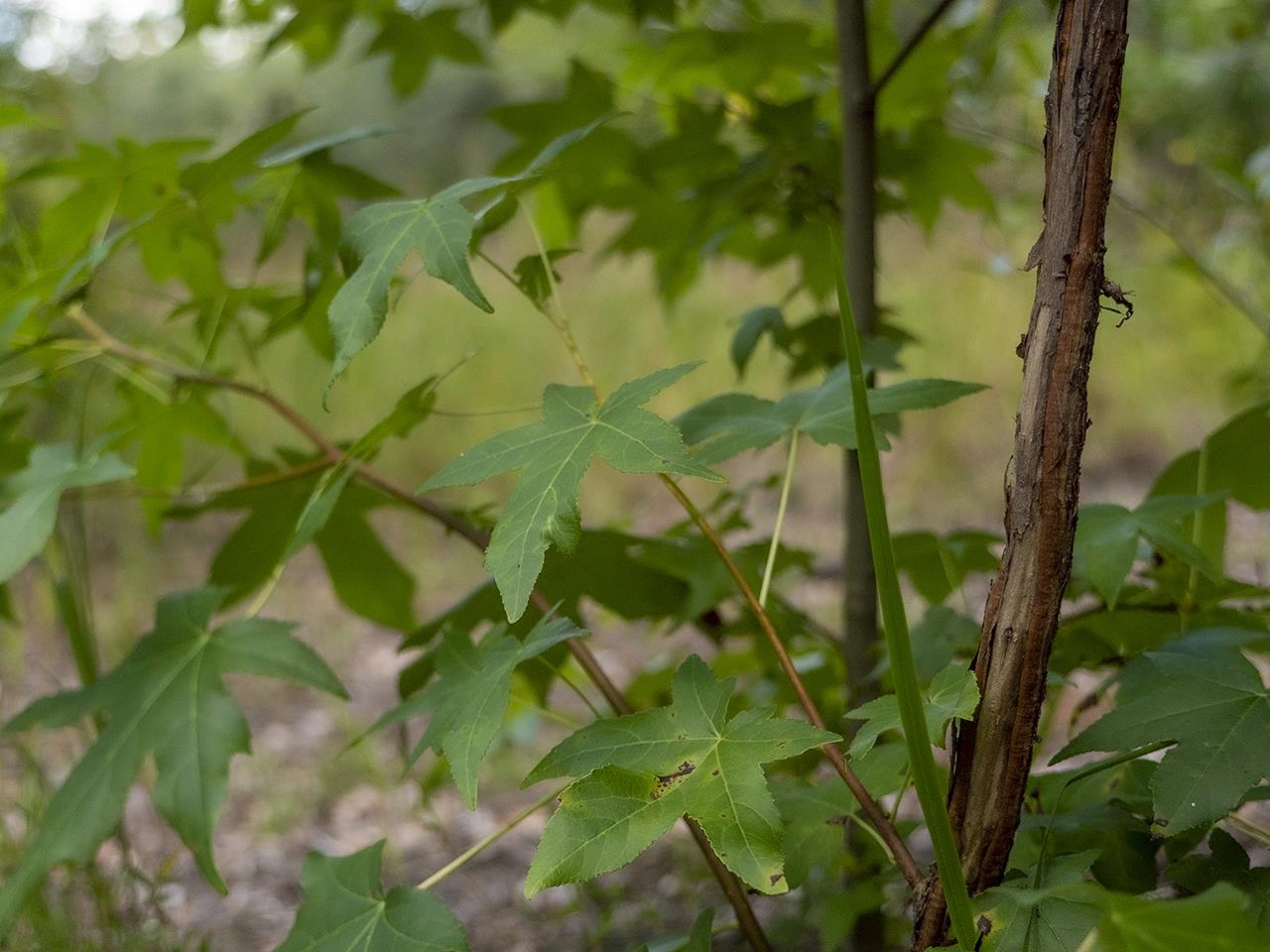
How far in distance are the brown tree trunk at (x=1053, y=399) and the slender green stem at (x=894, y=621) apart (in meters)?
0.09

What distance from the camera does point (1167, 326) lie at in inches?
157

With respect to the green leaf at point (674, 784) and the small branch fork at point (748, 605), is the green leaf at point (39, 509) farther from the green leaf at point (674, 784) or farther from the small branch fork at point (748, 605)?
the green leaf at point (674, 784)

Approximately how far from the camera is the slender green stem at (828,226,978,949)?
0.45 m

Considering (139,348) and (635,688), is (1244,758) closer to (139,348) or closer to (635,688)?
(635,688)

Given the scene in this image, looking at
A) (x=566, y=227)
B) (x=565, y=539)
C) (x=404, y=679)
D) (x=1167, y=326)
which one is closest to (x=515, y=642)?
(x=565, y=539)

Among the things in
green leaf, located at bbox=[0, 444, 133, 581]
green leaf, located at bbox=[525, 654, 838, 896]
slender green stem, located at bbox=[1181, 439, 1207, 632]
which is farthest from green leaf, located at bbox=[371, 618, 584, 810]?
slender green stem, located at bbox=[1181, 439, 1207, 632]

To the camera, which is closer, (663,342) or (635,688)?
(635,688)

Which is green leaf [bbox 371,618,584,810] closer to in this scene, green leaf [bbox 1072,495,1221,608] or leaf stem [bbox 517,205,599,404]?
leaf stem [bbox 517,205,599,404]

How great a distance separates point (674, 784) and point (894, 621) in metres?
0.18

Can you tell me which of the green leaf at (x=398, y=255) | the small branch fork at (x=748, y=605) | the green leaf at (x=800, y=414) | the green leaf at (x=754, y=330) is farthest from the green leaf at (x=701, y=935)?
the green leaf at (x=754, y=330)

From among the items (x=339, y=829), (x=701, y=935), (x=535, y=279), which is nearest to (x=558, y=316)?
(x=535, y=279)

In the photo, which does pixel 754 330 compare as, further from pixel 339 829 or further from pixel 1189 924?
pixel 339 829

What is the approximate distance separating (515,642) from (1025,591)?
0.29 metres

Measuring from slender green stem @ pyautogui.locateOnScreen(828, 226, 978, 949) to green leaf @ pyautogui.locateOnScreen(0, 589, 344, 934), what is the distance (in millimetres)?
418
